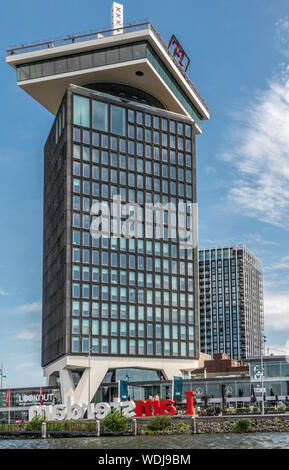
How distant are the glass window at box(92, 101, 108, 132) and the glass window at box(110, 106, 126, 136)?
1.45m

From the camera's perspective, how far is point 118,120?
140 metres

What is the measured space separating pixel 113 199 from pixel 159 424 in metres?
64.4

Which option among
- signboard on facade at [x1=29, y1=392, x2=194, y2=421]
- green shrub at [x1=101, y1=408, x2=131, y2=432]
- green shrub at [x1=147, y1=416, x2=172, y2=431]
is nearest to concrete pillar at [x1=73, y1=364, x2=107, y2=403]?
signboard on facade at [x1=29, y1=392, x2=194, y2=421]

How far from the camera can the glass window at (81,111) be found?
13538 cm

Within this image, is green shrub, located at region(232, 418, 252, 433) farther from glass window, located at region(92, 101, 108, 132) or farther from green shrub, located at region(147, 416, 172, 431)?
glass window, located at region(92, 101, 108, 132)

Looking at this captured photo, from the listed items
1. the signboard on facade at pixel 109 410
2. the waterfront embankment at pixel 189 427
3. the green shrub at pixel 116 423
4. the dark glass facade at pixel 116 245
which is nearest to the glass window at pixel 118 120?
the dark glass facade at pixel 116 245

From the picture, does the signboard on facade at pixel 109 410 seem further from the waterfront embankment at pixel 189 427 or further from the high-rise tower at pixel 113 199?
the high-rise tower at pixel 113 199

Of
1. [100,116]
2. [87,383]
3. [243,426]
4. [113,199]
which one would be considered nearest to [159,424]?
[243,426]

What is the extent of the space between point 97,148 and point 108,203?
11.7m

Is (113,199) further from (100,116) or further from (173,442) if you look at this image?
(173,442)

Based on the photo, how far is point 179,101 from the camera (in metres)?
148

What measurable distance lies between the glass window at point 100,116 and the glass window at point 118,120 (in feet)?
4.74
